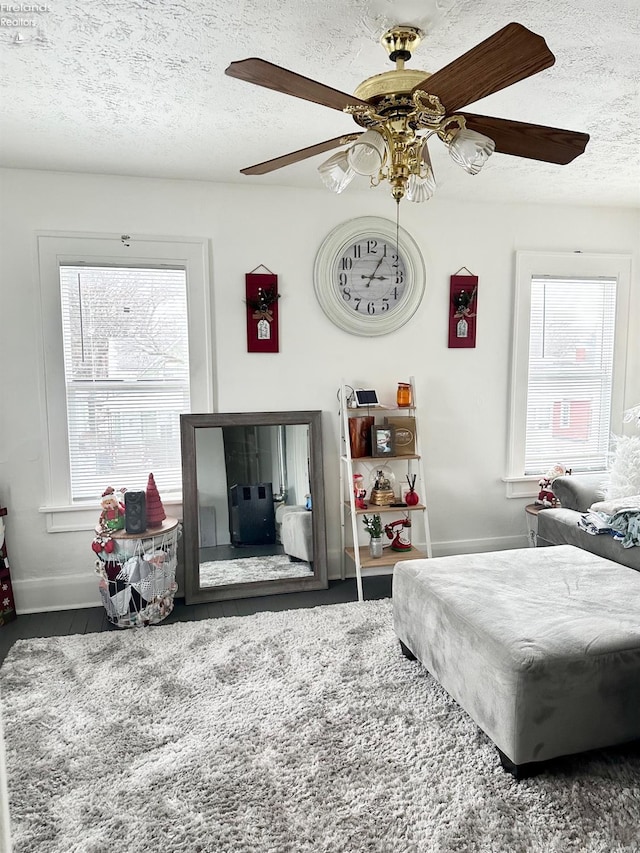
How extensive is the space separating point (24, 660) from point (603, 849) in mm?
2550

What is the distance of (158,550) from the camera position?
330cm

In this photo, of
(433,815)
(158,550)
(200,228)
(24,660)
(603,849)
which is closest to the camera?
(603,849)

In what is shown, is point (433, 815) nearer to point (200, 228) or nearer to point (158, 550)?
point (158, 550)

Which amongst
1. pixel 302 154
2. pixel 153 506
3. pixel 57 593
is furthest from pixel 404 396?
pixel 57 593

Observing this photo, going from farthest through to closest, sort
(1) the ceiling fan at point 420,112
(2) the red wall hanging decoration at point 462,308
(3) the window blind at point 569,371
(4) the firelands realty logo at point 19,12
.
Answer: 1. (3) the window blind at point 569,371
2. (2) the red wall hanging decoration at point 462,308
3. (4) the firelands realty logo at point 19,12
4. (1) the ceiling fan at point 420,112

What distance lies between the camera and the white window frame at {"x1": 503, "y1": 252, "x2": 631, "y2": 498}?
4.14m

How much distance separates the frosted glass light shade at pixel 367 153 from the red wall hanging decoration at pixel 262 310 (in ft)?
6.58

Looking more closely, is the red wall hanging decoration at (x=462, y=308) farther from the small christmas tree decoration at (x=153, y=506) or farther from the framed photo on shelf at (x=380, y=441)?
the small christmas tree decoration at (x=153, y=506)

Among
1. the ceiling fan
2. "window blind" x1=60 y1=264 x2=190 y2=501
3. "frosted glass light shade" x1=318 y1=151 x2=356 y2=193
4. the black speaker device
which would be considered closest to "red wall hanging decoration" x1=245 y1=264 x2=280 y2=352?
"window blind" x1=60 y1=264 x2=190 y2=501

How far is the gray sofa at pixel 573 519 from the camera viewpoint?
3143mm

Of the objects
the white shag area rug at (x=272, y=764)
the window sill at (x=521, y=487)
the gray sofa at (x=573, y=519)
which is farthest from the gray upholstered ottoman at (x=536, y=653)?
the window sill at (x=521, y=487)

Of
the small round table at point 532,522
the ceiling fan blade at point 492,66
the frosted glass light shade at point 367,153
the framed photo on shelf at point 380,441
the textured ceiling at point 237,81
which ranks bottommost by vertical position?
the small round table at point 532,522

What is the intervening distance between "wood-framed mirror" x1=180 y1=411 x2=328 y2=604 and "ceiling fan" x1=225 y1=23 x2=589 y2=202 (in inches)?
77.5

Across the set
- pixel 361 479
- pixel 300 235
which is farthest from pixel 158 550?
pixel 300 235
